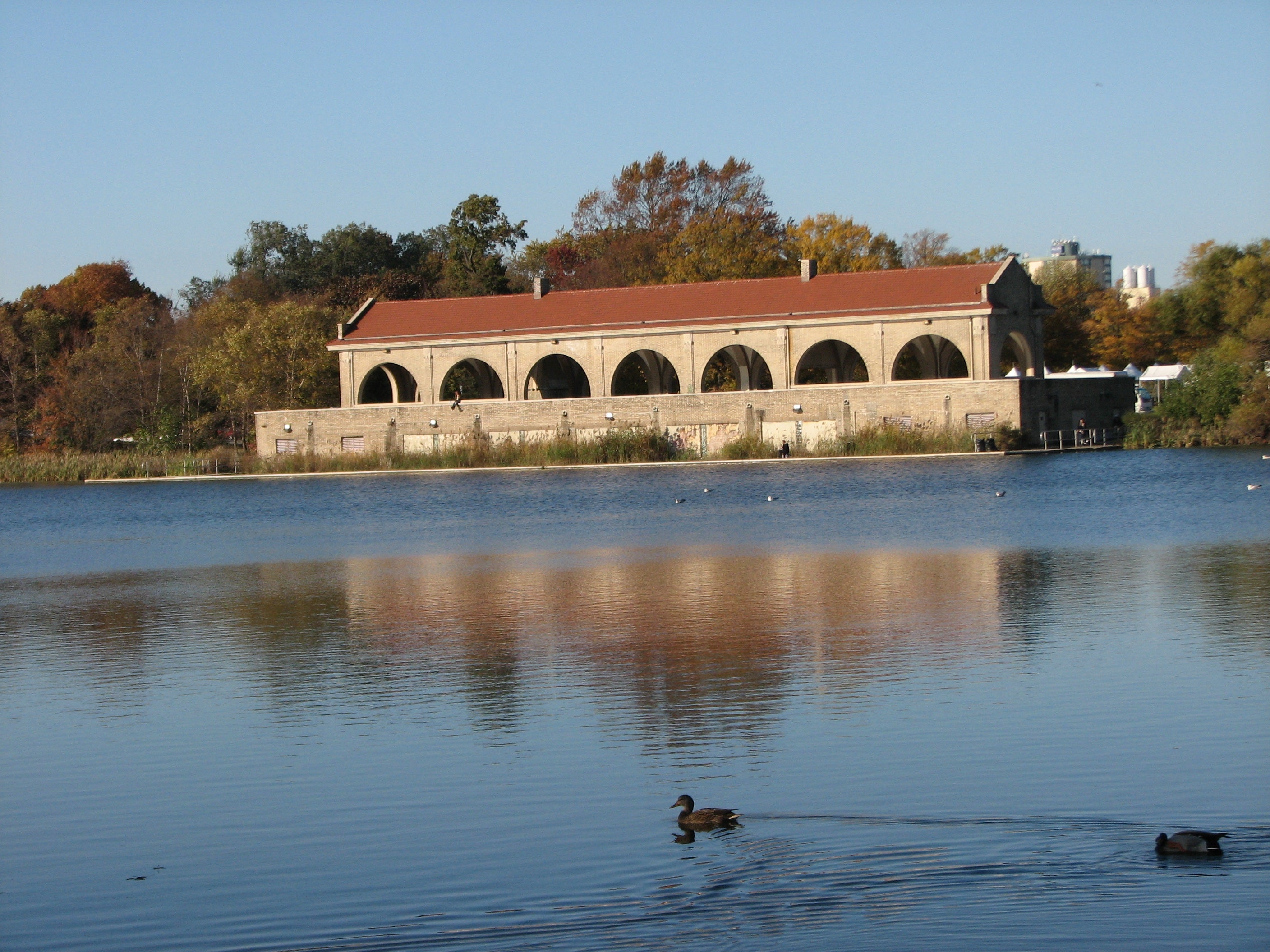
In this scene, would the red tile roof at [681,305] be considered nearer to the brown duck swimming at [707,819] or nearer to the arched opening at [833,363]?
the arched opening at [833,363]

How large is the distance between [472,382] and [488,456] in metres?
12.0

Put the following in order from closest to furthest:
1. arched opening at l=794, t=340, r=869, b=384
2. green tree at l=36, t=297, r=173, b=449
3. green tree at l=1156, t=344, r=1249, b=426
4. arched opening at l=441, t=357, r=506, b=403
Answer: green tree at l=1156, t=344, r=1249, b=426, arched opening at l=794, t=340, r=869, b=384, arched opening at l=441, t=357, r=506, b=403, green tree at l=36, t=297, r=173, b=449

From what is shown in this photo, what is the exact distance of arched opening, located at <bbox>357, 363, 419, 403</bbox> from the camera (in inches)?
2457

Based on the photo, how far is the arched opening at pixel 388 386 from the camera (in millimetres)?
62406

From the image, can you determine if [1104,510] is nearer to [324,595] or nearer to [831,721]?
[324,595]

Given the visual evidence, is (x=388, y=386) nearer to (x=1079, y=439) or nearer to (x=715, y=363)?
(x=715, y=363)

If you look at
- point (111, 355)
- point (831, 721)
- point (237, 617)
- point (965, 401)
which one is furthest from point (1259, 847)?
point (111, 355)

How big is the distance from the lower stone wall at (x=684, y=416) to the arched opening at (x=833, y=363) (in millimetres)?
3355

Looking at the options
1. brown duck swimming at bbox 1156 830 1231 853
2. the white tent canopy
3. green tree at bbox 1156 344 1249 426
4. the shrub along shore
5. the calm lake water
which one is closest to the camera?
the calm lake water

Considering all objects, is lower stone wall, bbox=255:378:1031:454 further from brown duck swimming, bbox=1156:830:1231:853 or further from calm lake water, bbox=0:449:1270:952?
brown duck swimming, bbox=1156:830:1231:853

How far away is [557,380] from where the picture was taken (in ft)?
215

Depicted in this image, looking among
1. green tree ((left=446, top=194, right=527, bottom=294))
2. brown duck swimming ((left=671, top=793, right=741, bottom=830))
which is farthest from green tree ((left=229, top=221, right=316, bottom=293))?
brown duck swimming ((left=671, top=793, right=741, bottom=830))

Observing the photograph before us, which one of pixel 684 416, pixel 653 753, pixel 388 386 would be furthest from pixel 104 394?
pixel 653 753

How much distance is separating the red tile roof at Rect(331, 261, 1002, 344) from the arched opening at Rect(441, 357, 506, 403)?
7.64 feet
